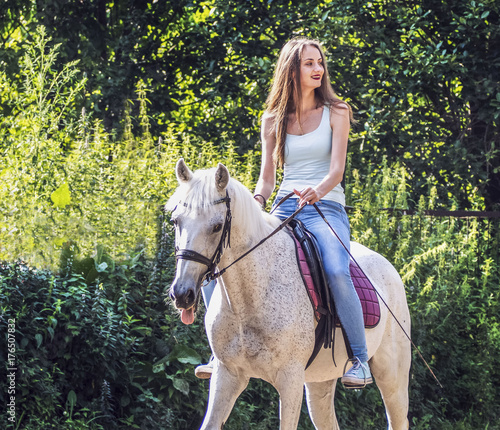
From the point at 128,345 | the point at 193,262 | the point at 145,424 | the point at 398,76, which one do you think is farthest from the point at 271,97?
the point at 398,76

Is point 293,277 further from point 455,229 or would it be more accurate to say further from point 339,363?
point 455,229

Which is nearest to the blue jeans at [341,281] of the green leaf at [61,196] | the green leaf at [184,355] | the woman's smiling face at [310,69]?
the woman's smiling face at [310,69]

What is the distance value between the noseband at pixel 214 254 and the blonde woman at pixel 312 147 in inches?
27.3

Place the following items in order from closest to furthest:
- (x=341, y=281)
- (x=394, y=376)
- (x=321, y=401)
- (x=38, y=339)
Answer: (x=341, y=281) < (x=321, y=401) < (x=394, y=376) < (x=38, y=339)

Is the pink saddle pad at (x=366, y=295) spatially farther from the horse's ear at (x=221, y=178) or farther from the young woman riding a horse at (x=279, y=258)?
the horse's ear at (x=221, y=178)

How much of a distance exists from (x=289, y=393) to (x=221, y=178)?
1233 millimetres

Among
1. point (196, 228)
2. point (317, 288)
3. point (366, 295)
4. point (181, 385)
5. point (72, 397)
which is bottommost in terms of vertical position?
point (181, 385)

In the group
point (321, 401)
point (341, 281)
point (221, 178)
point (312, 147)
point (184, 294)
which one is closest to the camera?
point (184, 294)

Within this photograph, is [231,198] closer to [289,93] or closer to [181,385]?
[289,93]

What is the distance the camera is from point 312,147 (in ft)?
14.7

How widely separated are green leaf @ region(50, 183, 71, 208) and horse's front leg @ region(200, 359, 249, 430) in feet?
9.35

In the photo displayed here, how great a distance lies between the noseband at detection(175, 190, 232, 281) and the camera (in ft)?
11.4

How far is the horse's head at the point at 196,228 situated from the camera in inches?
134

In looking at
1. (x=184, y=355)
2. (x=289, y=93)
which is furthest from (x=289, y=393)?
(x=184, y=355)
